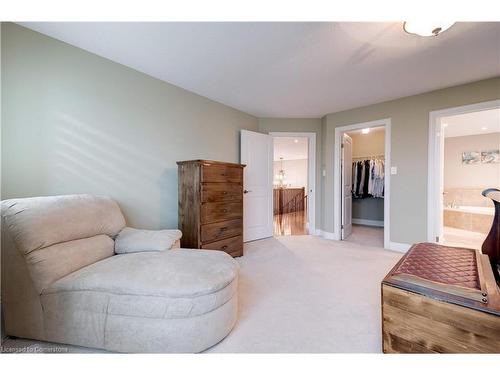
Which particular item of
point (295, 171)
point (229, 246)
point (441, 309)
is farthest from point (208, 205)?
point (295, 171)

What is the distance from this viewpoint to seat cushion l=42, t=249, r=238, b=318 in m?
1.21

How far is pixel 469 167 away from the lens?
17.2 ft

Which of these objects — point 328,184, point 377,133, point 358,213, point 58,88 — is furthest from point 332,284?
point 377,133

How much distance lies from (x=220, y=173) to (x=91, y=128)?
1.38 meters

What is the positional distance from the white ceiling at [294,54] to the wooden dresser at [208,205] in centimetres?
108

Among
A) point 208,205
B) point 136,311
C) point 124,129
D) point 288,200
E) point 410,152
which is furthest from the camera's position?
point 288,200

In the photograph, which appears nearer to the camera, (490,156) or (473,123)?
(473,123)

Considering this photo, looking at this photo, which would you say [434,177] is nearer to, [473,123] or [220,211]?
[473,123]

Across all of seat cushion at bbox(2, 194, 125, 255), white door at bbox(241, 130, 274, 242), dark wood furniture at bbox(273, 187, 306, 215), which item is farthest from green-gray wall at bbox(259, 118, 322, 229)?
dark wood furniture at bbox(273, 187, 306, 215)

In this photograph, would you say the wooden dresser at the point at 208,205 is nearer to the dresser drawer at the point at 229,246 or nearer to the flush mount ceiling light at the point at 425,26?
the dresser drawer at the point at 229,246

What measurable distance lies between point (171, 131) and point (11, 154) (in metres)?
1.46

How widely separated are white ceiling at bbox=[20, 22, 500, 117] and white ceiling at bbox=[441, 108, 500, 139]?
5.87 ft

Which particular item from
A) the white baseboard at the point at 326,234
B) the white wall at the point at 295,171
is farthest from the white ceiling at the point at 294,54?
the white wall at the point at 295,171
